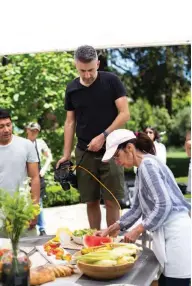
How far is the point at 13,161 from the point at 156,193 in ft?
4.25

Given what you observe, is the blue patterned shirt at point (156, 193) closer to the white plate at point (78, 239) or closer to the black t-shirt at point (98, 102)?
the white plate at point (78, 239)

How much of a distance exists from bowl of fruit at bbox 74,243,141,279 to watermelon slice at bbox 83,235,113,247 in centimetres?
18

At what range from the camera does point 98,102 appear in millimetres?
3480

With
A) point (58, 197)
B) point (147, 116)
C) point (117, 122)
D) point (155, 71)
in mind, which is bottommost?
point (58, 197)

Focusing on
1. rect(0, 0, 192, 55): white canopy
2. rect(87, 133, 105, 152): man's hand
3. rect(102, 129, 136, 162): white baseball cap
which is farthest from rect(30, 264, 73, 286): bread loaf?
rect(0, 0, 192, 55): white canopy

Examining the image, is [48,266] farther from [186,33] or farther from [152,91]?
[152,91]

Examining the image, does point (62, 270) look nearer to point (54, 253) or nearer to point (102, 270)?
point (102, 270)

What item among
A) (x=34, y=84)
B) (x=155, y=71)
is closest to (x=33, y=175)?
(x=34, y=84)

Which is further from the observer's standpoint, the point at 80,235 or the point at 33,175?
the point at 33,175

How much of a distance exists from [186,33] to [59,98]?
196 inches

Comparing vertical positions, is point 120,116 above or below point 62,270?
above

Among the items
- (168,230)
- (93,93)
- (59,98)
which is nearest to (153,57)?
(59,98)

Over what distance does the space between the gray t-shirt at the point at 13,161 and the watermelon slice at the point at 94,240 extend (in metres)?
1.01

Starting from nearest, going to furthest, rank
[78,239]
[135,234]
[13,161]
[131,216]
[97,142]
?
→ [135,234]
[78,239]
[131,216]
[97,142]
[13,161]
